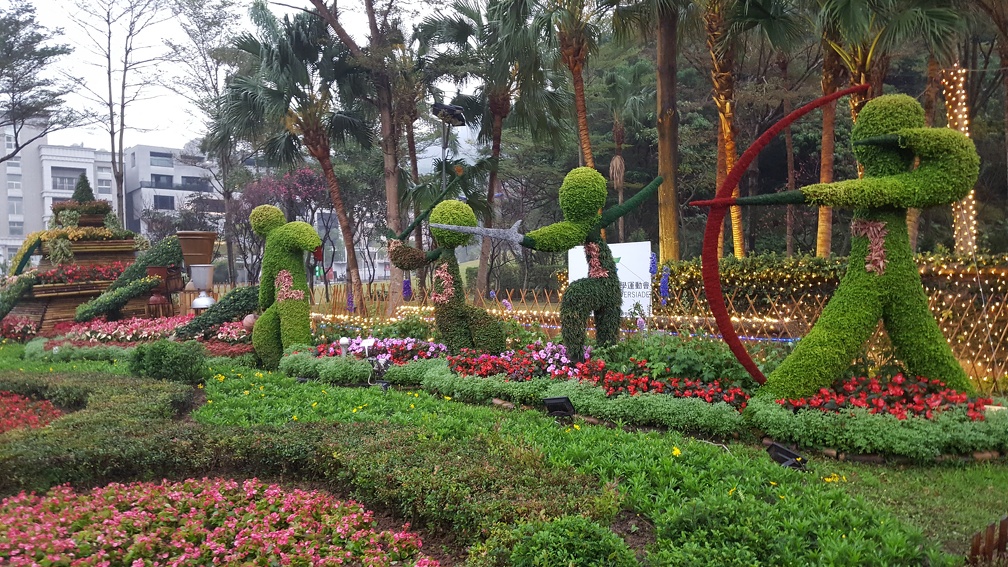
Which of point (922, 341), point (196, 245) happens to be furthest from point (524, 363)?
point (196, 245)

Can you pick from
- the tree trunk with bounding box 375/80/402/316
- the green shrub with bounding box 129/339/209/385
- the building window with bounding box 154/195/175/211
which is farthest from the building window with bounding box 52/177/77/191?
the green shrub with bounding box 129/339/209/385

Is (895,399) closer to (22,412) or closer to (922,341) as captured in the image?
(922,341)

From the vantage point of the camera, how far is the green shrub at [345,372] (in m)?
9.02

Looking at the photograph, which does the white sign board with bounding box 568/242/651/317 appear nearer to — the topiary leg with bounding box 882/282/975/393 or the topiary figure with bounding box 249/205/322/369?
the topiary figure with bounding box 249/205/322/369

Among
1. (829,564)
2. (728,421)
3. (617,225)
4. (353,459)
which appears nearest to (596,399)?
(728,421)

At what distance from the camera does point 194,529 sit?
3.84 meters

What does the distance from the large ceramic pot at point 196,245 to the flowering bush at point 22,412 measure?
8.04 metres

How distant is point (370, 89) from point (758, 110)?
13317 mm

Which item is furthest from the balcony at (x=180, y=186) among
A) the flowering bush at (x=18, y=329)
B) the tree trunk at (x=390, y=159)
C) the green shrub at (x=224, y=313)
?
the green shrub at (x=224, y=313)

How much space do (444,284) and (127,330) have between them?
27.2 ft

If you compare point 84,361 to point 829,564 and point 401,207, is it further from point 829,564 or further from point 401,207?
point 829,564

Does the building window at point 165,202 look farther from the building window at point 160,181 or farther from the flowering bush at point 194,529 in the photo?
the flowering bush at point 194,529

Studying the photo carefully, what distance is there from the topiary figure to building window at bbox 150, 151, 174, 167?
39.4 m

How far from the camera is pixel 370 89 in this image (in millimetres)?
17438
